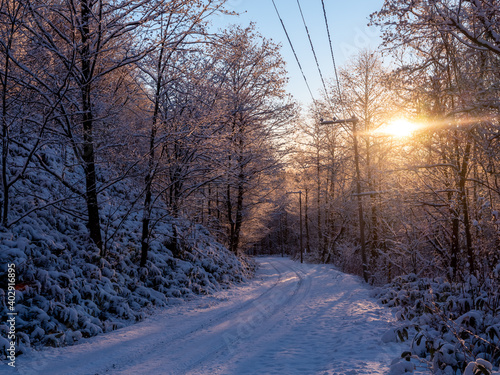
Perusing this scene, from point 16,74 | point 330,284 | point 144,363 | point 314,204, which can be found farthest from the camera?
point 314,204

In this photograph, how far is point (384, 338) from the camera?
6.40m

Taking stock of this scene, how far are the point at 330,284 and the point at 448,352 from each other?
38.6 feet

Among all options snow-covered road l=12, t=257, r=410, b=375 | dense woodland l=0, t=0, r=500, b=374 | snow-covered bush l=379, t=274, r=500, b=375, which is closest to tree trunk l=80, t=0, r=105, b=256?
dense woodland l=0, t=0, r=500, b=374

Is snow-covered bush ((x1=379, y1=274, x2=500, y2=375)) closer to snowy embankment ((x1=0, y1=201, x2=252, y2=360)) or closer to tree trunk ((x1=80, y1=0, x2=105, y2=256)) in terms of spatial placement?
snowy embankment ((x1=0, y1=201, x2=252, y2=360))

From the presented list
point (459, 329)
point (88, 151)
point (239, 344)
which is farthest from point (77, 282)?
point (459, 329)

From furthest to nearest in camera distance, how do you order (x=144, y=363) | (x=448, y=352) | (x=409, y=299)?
(x=409, y=299) < (x=144, y=363) < (x=448, y=352)

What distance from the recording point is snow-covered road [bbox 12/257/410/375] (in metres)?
5.43

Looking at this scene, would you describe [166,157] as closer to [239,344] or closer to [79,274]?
[79,274]

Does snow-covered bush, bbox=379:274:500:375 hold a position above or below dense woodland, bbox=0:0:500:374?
below

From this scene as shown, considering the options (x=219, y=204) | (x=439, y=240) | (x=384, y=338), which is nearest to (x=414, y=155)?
(x=439, y=240)

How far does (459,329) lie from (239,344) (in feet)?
12.9

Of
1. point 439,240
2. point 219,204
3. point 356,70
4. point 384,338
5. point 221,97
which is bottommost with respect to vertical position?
point 384,338

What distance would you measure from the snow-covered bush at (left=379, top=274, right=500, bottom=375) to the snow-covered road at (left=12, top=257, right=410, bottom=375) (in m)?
0.63

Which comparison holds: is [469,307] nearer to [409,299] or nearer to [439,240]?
[409,299]
